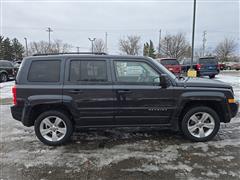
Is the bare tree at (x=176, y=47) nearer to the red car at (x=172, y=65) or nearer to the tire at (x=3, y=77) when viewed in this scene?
the red car at (x=172, y=65)

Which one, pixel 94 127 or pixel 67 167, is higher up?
pixel 94 127

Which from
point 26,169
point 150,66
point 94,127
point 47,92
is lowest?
point 26,169

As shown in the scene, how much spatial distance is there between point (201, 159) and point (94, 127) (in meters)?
2.09

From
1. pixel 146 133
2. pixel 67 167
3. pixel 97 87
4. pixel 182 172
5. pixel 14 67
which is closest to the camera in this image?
pixel 182 172

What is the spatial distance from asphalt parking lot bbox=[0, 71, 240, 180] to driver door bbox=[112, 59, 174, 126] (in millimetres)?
569

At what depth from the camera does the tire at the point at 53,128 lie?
3805mm

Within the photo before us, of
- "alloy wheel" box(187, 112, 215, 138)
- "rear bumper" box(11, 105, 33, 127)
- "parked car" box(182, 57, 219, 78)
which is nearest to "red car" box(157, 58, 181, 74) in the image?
"parked car" box(182, 57, 219, 78)

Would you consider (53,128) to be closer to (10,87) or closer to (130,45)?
(10,87)

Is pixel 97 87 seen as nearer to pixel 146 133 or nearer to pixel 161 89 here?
pixel 161 89

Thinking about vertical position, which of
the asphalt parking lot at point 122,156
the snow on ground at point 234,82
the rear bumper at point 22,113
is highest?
the snow on ground at point 234,82

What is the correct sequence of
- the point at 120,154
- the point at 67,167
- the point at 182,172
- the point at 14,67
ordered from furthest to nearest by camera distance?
the point at 14,67 → the point at 120,154 → the point at 67,167 → the point at 182,172

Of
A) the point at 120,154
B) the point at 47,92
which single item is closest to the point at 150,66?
the point at 120,154

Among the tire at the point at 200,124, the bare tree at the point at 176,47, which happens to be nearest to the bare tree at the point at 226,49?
the bare tree at the point at 176,47

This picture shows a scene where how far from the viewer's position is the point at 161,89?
147 inches
